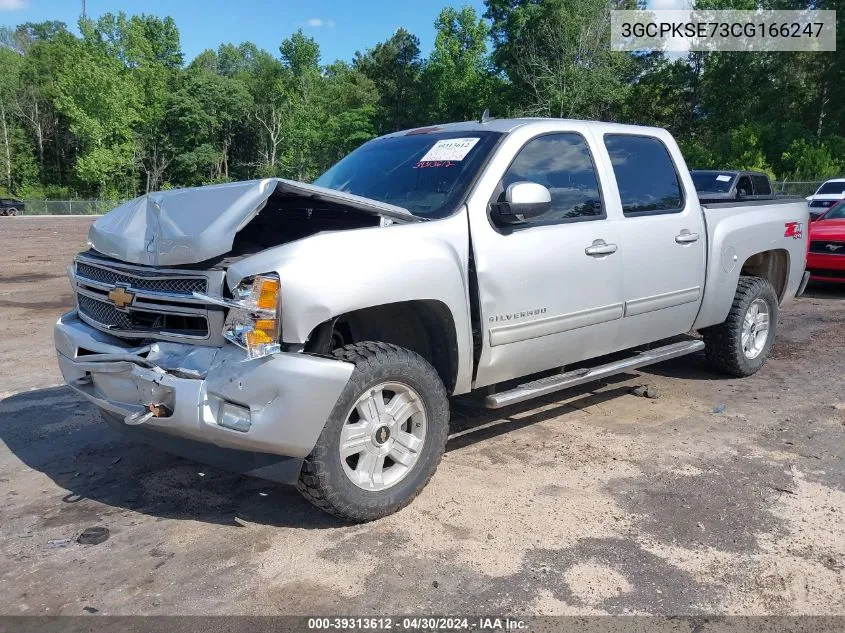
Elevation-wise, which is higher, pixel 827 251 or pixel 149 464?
pixel 827 251

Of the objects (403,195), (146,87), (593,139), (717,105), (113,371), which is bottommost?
(113,371)

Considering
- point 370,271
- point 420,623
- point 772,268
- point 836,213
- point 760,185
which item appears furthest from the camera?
point 760,185

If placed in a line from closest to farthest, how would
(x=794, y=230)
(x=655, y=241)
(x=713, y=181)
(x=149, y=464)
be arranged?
(x=149, y=464) → (x=655, y=241) → (x=794, y=230) → (x=713, y=181)

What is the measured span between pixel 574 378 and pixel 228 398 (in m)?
2.24

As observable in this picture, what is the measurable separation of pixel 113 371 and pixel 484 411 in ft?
8.82

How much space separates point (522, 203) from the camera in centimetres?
388

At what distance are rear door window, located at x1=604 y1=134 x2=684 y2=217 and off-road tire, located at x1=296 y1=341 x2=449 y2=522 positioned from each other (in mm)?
2071

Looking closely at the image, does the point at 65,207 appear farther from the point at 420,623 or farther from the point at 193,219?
the point at 420,623

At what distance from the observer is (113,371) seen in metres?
3.45

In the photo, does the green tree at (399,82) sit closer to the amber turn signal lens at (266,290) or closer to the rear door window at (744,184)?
the rear door window at (744,184)

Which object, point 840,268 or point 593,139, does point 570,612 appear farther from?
point 840,268

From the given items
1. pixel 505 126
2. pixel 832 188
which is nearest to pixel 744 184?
pixel 505 126

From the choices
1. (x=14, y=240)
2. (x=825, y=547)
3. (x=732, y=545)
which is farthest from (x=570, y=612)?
(x=14, y=240)

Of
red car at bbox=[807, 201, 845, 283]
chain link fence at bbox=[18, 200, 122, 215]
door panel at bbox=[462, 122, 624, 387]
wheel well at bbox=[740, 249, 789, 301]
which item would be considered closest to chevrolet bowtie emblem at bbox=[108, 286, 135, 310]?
door panel at bbox=[462, 122, 624, 387]
